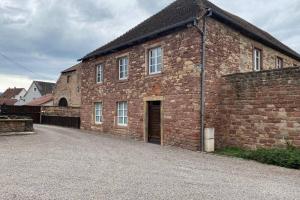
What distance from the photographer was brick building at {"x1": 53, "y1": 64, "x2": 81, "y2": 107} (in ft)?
107

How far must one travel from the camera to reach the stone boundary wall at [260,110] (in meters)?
10.8

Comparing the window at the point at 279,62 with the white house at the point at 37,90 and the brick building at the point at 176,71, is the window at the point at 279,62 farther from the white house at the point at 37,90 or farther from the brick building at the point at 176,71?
the white house at the point at 37,90

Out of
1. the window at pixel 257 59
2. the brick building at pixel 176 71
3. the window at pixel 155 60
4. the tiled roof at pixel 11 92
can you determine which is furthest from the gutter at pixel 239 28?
the tiled roof at pixel 11 92

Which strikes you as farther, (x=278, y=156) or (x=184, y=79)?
(x=184, y=79)

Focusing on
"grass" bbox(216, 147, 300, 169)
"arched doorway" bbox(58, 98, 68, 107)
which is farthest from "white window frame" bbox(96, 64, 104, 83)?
"arched doorway" bbox(58, 98, 68, 107)

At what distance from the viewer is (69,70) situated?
34.3 metres

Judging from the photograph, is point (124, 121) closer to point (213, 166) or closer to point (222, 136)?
Result: point (222, 136)

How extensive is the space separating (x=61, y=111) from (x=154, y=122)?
1438cm

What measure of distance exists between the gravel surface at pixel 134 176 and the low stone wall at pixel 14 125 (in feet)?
17.7

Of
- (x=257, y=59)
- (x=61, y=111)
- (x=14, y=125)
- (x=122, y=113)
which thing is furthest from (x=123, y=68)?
(x=61, y=111)

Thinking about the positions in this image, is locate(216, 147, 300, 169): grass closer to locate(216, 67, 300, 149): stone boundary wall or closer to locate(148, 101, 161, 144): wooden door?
locate(216, 67, 300, 149): stone boundary wall

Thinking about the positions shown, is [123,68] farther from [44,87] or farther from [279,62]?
[44,87]

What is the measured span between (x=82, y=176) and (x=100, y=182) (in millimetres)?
752

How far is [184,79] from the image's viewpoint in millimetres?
13242
